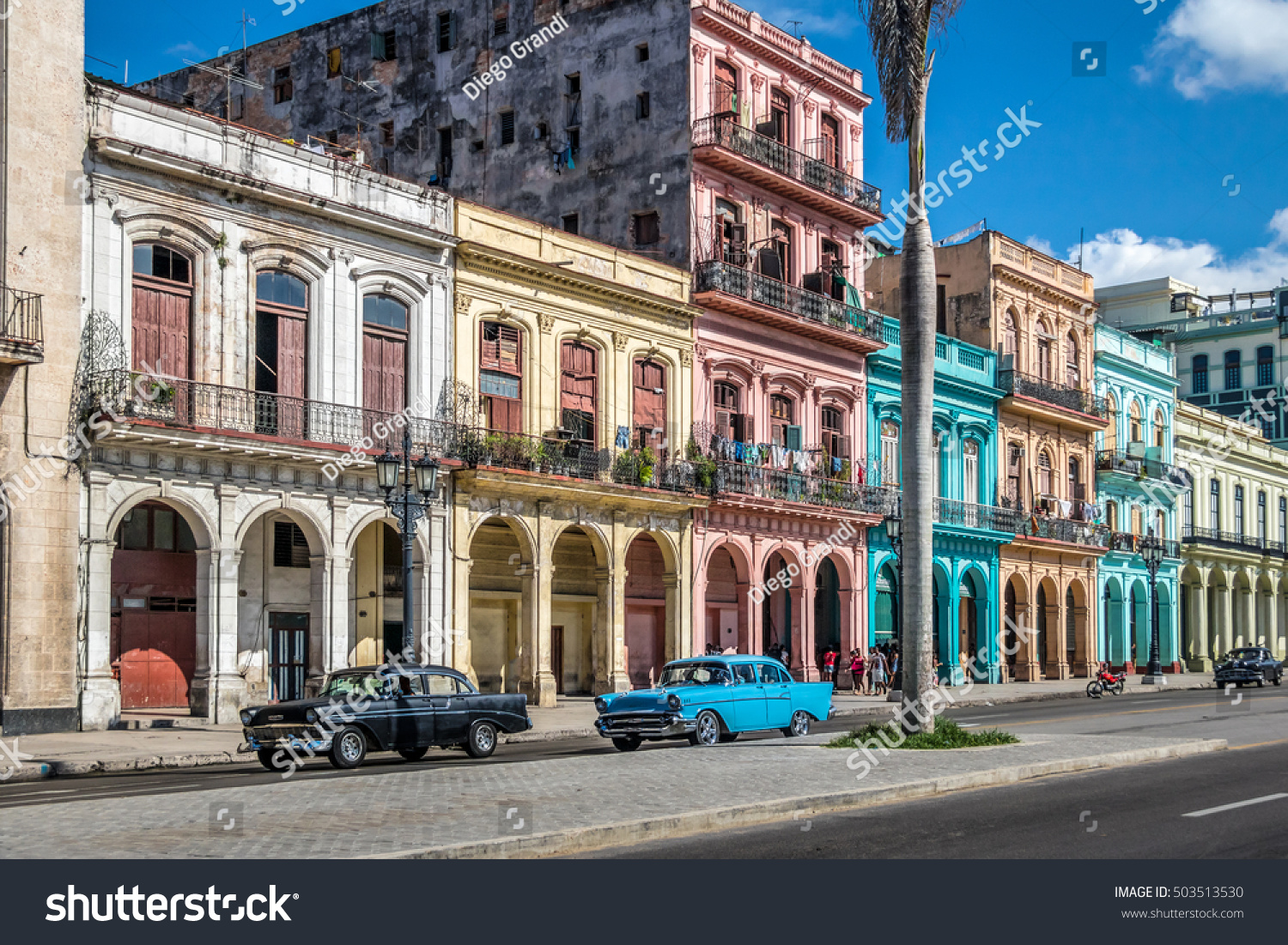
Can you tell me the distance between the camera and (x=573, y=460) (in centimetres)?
3212

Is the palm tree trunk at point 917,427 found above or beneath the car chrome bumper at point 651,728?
above

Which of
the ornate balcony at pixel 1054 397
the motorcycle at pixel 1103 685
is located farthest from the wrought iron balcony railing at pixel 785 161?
the motorcycle at pixel 1103 685

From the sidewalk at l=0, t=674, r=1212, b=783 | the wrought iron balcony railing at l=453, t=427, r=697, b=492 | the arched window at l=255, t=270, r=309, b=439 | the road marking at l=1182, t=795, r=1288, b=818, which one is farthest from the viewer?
the wrought iron balcony railing at l=453, t=427, r=697, b=492

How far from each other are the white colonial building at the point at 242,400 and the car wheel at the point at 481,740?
3519 millimetres

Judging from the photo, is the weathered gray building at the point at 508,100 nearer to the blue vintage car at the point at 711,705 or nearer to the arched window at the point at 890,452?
the arched window at the point at 890,452

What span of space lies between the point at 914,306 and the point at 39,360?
1327 centimetres

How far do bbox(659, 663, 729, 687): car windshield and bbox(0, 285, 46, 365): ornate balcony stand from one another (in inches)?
425

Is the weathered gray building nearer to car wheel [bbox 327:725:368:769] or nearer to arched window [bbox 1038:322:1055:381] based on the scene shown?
car wheel [bbox 327:725:368:769]

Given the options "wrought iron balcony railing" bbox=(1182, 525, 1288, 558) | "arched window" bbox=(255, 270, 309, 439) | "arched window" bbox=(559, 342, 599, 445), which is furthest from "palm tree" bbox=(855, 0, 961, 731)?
"wrought iron balcony railing" bbox=(1182, 525, 1288, 558)

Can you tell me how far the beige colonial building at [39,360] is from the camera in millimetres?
22297

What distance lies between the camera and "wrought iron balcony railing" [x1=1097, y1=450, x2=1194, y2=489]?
178 feet

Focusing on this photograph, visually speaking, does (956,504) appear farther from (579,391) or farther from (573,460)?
(573,460)
